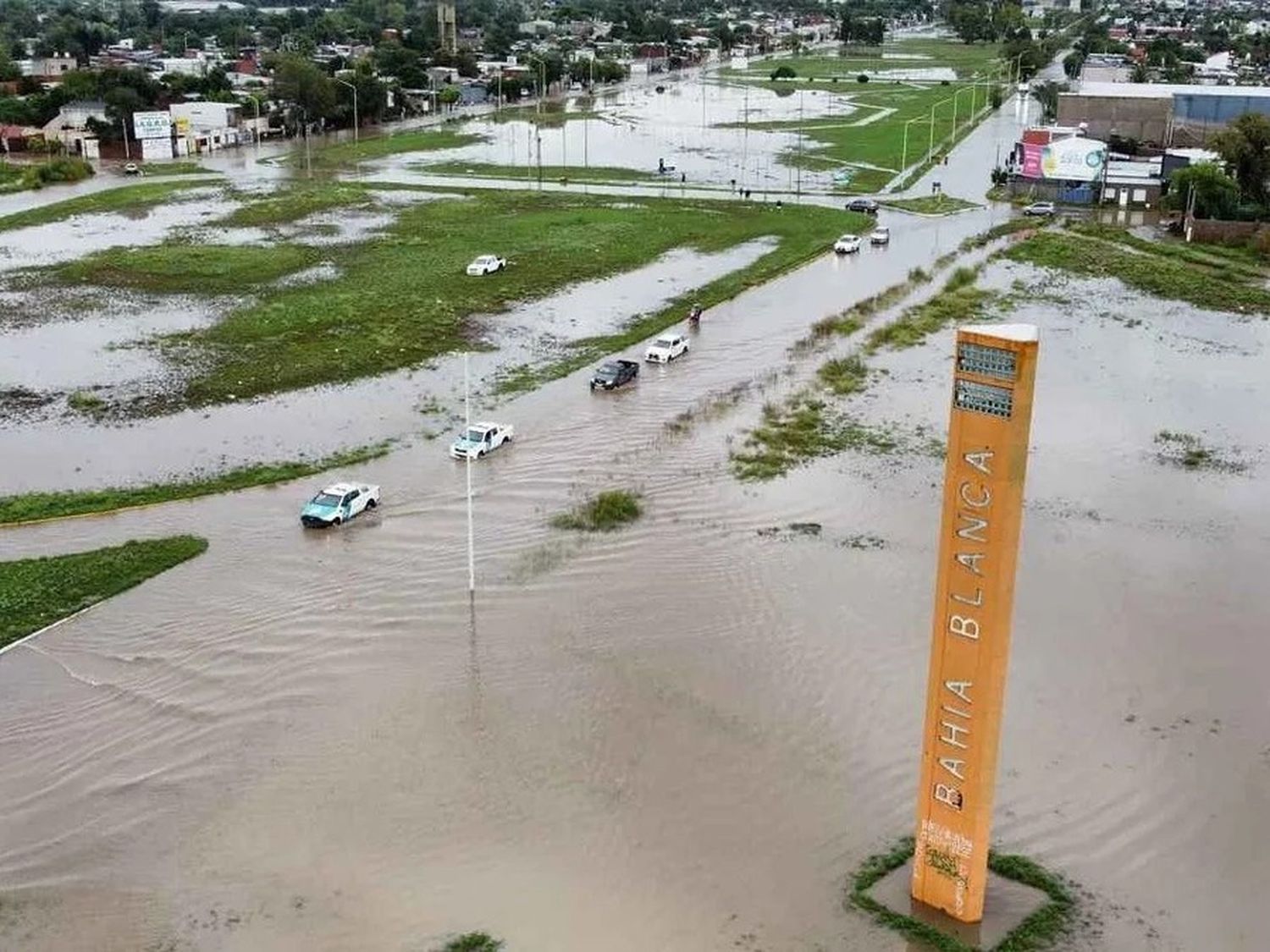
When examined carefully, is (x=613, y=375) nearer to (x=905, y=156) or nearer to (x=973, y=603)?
(x=973, y=603)

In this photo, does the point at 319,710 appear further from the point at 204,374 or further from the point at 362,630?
the point at 204,374

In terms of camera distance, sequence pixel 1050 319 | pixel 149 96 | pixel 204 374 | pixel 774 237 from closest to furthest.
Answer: pixel 204 374, pixel 1050 319, pixel 774 237, pixel 149 96

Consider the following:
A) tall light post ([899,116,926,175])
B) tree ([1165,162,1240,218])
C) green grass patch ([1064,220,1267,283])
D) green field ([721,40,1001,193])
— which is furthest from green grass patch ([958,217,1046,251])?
tall light post ([899,116,926,175])

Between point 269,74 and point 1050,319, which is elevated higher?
point 269,74

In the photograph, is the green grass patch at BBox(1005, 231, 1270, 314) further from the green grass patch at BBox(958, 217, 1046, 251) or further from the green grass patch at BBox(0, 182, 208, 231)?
the green grass patch at BBox(0, 182, 208, 231)

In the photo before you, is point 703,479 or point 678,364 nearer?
point 703,479

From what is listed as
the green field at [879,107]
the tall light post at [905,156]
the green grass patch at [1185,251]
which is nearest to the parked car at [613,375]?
the green grass patch at [1185,251]

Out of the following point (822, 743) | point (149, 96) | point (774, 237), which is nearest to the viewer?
point (822, 743)

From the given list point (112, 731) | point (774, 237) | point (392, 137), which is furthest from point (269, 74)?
point (112, 731)
